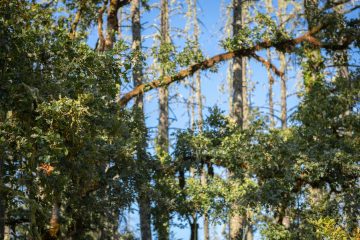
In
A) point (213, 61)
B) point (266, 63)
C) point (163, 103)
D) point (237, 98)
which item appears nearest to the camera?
point (213, 61)

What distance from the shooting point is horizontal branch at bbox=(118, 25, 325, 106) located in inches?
502

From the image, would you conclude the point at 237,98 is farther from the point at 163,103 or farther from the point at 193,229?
the point at 163,103

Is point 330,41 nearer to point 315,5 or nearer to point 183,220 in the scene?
point 315,5

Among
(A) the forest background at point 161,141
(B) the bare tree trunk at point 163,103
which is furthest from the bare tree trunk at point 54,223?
(B) the bare tree trunk at point 163,103

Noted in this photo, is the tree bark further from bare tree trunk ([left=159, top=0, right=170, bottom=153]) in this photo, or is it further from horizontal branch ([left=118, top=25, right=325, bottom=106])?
bare tree trunk ([left=159, top=0, right=170, bottom=153])

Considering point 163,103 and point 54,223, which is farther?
point 163,103

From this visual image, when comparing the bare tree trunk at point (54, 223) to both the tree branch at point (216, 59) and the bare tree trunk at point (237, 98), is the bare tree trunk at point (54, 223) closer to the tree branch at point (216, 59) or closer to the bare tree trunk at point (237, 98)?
the tree branch at point (216, 59)

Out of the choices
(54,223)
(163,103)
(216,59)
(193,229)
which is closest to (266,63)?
(216,59)

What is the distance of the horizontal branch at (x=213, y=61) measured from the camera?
12742 millimetres

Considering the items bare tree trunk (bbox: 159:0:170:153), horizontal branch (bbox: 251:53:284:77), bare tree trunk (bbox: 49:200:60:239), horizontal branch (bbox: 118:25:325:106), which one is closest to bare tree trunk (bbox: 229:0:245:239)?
horizontal branch (bbox: 118:25:325:106)

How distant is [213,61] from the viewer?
42.8 ft

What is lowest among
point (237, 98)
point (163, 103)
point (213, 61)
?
point (237, 98)

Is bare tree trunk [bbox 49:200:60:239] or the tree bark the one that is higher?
the tree bark

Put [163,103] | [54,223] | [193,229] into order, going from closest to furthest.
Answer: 1. [54,223]
2. [193,229]
3. [163,103]
